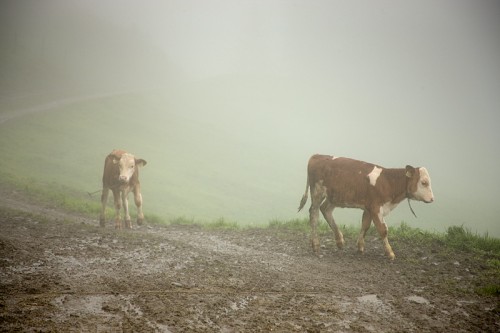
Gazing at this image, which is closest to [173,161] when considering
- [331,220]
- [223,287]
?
[331,220]

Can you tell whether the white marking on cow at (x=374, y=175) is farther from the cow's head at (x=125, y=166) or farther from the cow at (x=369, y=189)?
the cow's head at (x=125, y=166)

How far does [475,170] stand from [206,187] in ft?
299

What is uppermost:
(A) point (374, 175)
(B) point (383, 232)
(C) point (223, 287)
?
(A) point (374, 175)

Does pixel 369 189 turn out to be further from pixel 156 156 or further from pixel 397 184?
pixel 156 156

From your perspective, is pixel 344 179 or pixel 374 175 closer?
pixel 374 175

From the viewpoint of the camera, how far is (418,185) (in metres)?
9.75

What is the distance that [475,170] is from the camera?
9781 centimetres

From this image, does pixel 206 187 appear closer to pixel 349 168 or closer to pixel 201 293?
pixel 349 168

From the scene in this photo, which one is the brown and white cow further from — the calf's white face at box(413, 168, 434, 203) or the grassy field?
the calf's white face at box(413, 168, 434, 203)

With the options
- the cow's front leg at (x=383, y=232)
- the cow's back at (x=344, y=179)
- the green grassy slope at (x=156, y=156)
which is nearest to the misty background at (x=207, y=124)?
the green grassy slope at (x=156, y=156)

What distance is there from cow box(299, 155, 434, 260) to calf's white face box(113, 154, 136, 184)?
6626 mm

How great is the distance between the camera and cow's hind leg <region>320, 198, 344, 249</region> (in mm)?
10532

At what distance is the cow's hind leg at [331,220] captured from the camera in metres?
10.5

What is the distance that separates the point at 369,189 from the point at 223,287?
528 cm
